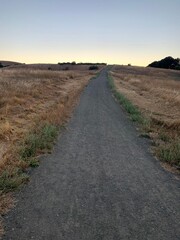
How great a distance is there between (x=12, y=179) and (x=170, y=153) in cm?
498

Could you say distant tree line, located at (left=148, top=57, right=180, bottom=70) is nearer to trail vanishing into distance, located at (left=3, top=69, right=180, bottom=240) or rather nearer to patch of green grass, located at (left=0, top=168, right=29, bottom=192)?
trail vanishing into distance, located at (left=3, top=69, right=180, bottom=240)

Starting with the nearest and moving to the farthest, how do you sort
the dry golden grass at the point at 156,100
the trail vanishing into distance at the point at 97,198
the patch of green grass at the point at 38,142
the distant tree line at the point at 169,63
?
the trail vanishing into distance at the point at 97,198 < the patch of green grass at the point at 38,142 < the dry golden grass at the point at 156,100 < the distant tree line at the point at 169,63

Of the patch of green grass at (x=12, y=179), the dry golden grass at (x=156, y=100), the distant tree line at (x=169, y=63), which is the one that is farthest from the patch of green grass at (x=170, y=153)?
the distant tree line at (x=169, y=63)

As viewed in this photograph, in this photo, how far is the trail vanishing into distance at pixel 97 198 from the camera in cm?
549

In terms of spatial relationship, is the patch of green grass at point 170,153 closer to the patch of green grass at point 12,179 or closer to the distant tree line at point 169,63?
the patch of green grass at point 12,179

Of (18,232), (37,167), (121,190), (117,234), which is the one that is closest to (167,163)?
(121,190)

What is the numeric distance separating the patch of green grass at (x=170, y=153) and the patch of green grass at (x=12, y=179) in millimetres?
4391

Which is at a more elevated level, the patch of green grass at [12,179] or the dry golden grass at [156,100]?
the patch of green grass at [12,179]

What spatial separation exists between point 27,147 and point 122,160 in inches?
116

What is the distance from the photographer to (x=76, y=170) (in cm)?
866

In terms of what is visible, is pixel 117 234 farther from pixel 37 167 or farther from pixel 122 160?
pixel 122 160

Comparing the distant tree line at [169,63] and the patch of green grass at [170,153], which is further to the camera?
the distant tree line at [169,63]

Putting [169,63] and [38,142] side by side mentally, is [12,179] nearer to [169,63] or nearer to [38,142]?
[38,142]

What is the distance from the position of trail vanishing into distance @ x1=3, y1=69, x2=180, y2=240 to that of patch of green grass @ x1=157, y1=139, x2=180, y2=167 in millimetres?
312
